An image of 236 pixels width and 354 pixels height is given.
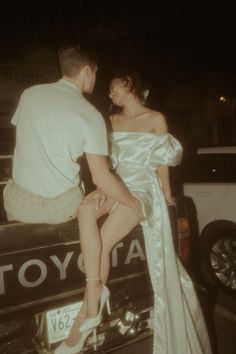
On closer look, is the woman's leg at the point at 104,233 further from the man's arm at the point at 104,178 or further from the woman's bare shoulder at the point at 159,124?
the woman's bare shoulder at the point at 159,124

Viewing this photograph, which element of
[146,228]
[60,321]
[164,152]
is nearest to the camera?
[60,321]

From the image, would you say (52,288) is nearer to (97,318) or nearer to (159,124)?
(97,318)

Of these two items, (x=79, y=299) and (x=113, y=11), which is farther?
(x=113, y=11)

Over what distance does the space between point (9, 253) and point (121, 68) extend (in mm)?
1794

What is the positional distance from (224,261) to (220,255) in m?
0.10

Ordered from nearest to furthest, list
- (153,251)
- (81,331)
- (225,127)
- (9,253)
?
1. (9,253)
2. (81,331)
3. (153,251)
4. (225,127)

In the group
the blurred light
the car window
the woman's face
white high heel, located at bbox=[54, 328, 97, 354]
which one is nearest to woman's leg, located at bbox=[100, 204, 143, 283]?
white high heel, located at bbox=[54, 328, 97, 354]

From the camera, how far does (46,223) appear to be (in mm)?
2506

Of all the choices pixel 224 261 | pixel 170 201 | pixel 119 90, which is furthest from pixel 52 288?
pixel 224 261

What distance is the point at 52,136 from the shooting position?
249cm

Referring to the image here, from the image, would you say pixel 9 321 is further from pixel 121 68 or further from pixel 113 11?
pixel 113 11

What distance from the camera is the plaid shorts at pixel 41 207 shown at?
8.18 feet

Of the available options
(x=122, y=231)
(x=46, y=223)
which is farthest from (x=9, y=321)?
(x=122, y=231)

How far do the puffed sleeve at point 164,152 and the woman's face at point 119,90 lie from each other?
514mm
